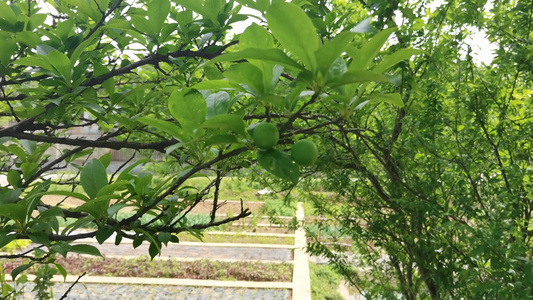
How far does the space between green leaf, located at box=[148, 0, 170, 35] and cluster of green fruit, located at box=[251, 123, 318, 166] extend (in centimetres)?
43

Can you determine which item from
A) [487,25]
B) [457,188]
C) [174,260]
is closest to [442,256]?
[457,188]

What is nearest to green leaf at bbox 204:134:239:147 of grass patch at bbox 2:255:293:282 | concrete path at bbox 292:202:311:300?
concrete path at bbox 292:202:311:300

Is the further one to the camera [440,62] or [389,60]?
[440,62]

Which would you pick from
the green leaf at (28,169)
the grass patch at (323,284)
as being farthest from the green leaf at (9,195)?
the grass patch at (323,284)

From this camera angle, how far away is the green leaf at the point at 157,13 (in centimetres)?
71

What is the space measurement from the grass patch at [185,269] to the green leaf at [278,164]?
4.27m

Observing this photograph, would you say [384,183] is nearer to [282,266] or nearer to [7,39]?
[7,39]

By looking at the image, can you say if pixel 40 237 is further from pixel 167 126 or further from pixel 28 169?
pixel 167 126

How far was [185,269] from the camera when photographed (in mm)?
4863

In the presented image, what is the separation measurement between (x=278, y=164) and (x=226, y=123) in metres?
0.06

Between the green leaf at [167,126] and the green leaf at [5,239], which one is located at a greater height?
the green leaf at [167,126]

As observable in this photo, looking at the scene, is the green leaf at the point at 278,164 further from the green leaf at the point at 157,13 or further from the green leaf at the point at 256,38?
the green leaf at the point at 157,13

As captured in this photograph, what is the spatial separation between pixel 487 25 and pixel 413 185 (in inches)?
26.9

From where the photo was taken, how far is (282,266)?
4812mm
